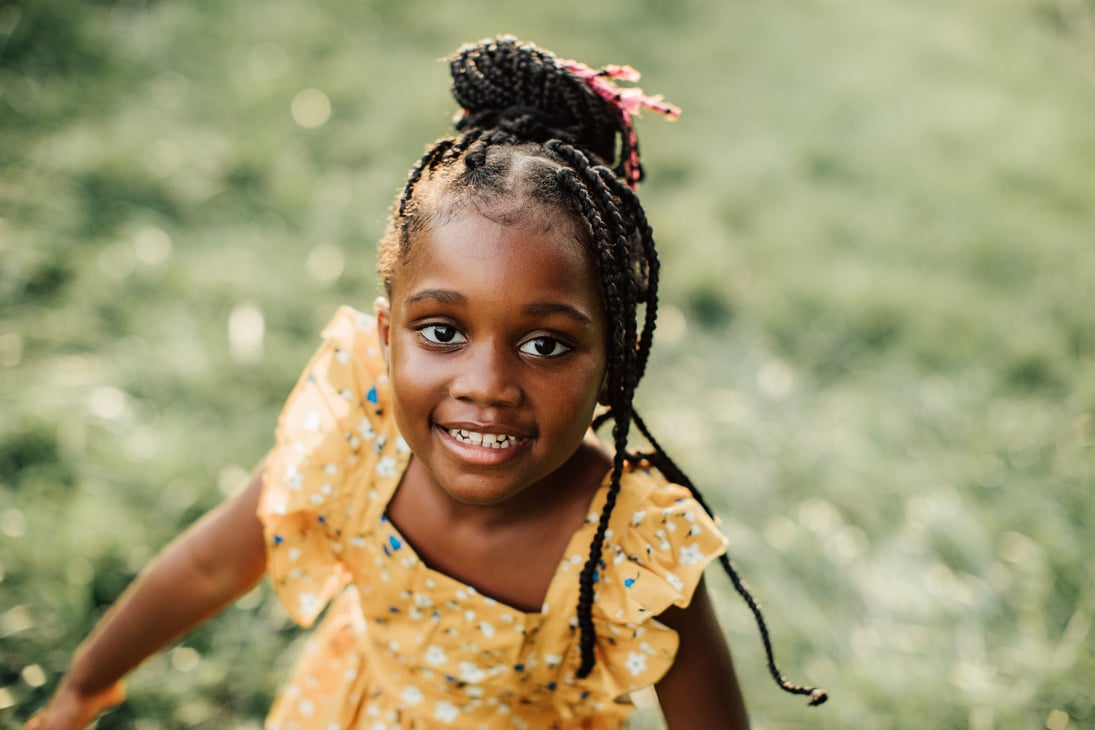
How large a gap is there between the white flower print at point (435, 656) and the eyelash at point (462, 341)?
0.57 m

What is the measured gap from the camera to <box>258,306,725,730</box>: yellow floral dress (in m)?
1.41

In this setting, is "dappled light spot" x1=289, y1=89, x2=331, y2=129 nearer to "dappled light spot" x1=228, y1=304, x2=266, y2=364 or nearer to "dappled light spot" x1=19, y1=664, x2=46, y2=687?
"dappled light spot" x1=228, y1=304, x2=266, y2=364

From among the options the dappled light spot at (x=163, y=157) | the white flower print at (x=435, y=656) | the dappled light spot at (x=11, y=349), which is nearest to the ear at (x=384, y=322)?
the white flower print at (x=435, y=656)

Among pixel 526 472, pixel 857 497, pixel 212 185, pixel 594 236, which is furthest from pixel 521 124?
pixel 212 185

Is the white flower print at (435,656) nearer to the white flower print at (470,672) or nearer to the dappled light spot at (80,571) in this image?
the white flower print at (470,672)

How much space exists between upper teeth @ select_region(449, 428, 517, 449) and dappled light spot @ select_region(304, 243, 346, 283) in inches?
85.2

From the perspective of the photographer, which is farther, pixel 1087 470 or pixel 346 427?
pixel 1087 470

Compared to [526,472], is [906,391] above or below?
below

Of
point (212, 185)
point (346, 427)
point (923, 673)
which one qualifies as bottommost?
point (923, 673)

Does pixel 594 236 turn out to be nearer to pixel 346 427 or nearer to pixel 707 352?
pixel 346 427

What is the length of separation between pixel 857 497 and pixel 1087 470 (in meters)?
0.68

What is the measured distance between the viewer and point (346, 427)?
1.53 meters

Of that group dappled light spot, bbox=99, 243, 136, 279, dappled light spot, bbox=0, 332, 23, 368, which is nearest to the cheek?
dappled light spot, bbox=0, 332, 23, 368

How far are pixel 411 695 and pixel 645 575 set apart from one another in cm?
51
